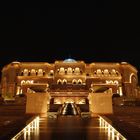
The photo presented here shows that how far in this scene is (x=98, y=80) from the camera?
187 feet

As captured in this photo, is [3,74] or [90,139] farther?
[3,74]

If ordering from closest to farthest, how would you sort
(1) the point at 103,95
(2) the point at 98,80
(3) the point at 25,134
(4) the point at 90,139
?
1. (4) the point at 90,139
2. (3) the point at 25,134
3. (1) the point at 103,95
4. (2) the point at 98,80

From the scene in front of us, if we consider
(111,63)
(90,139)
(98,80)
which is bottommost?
(90,139)

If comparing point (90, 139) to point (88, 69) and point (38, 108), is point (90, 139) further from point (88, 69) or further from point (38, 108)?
point (88, 69)

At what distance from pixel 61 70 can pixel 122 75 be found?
13.8 meters

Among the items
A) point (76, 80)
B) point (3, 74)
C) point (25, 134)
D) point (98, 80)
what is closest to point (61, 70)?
point (76, 80)

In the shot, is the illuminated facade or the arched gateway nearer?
the arched gateway

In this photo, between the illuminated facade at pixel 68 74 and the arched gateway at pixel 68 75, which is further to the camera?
the illuminated facade at pixel 68 74

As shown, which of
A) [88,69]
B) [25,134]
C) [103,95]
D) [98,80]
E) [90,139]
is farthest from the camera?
[88,69]

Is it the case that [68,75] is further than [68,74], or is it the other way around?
[68,74]

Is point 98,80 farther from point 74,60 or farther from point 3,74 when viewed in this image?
point 3,74

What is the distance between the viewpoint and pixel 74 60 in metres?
63.3

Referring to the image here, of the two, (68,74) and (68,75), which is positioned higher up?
(68,74)

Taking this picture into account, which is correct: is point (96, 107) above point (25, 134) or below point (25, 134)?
above
